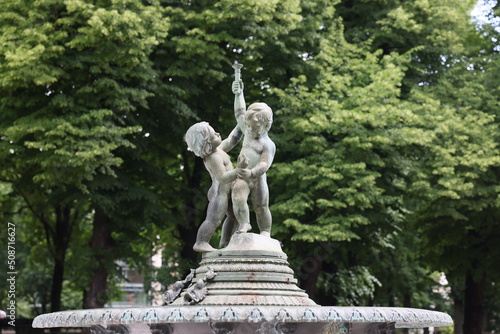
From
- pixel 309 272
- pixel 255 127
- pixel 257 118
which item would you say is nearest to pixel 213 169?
pixel 255 127

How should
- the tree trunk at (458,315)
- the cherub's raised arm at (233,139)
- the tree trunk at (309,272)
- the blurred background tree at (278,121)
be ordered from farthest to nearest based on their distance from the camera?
the tree trunk at (458,315) < the tree trunk at (309,272) < the blurred background tree at (278,121) < the cherub's raised arm at (233,139)

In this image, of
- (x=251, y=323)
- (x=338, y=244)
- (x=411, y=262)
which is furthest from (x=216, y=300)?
(x=411, y=262)

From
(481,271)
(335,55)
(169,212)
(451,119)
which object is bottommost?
(481,271)

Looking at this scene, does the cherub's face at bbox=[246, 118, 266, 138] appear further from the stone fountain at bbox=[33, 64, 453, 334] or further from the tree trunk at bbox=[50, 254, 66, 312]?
the tree trunk at bbox=[50, 254, 66, 312]

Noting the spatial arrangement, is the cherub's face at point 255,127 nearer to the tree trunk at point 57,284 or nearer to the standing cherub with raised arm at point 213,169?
the standing cherub with raised arm at point 213,169

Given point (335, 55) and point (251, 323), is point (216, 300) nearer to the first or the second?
point (251, 323)

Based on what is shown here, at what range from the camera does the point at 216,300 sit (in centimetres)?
1145

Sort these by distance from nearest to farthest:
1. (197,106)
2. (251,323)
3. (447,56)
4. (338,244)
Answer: (251,323) < (338,244) < (197,106) < (447,56)

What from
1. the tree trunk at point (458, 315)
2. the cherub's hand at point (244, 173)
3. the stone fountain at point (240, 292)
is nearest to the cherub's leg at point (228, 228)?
the stone fountain at point (240, 292)

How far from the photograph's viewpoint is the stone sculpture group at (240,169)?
12.4 metres

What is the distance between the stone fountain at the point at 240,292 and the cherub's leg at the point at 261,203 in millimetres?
14

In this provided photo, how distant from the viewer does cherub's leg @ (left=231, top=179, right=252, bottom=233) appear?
12.4 metres

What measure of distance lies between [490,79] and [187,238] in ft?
34.9

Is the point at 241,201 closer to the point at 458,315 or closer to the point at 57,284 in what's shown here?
the point at 57,284
